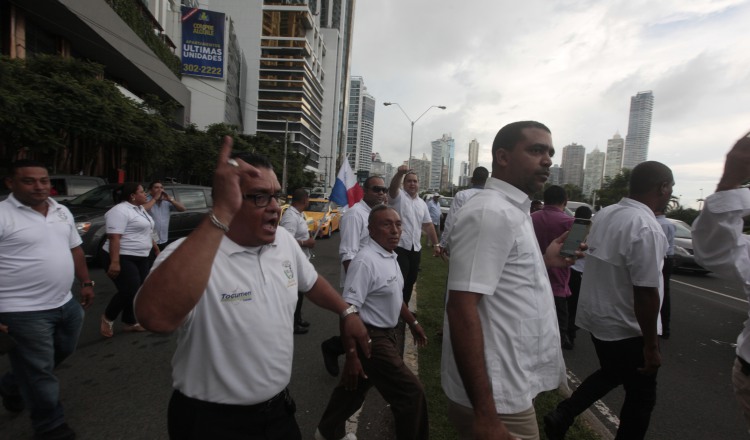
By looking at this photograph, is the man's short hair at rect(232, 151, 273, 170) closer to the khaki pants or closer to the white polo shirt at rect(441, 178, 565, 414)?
the white polo shirt at rect(441, 178, 565, 414)

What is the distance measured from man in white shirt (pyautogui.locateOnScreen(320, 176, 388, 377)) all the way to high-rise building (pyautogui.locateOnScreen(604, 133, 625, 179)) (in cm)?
9417

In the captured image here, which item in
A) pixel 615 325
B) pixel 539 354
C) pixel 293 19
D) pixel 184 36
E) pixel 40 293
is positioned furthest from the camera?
pixel 293 19

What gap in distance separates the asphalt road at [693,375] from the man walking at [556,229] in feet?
1.94

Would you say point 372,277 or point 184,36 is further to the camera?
point 184,36

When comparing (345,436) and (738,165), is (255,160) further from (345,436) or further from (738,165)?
(738,165)

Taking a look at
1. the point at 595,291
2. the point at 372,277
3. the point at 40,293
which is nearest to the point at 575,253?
the point at 595,291

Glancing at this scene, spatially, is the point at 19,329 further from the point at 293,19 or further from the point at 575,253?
the point at 293,19

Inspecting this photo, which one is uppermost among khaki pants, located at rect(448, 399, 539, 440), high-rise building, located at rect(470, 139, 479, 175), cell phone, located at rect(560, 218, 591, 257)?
high-rise building, located at rect(470, 139, 479, 175)

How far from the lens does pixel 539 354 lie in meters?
1.64

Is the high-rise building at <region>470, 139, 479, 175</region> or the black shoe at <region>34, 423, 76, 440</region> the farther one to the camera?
the high-rise building at <region>470, 139, 479, 175</region>

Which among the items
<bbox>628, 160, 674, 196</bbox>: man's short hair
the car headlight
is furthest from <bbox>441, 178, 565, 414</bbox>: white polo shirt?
the car headlight

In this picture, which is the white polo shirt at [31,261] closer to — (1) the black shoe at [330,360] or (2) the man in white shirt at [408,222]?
(1) the black shoe at [330,360]

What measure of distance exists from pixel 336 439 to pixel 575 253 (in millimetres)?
1996

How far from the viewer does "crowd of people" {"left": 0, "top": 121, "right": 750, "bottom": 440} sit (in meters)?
1.51
